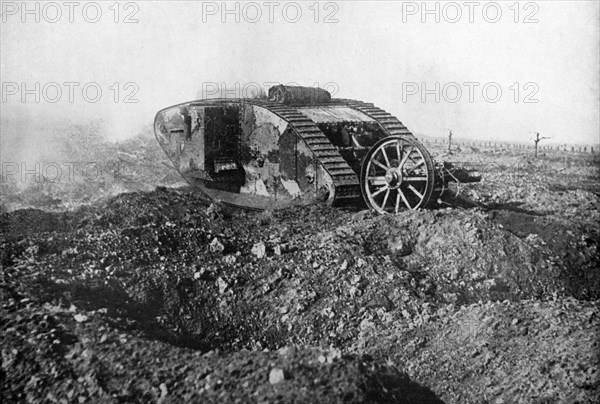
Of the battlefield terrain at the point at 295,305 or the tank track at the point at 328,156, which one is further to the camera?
the tank track at the point at 328,156

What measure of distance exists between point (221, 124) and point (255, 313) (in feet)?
16.8

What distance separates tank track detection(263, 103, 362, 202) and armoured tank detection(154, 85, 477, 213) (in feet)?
0.05

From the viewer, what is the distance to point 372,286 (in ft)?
22.5

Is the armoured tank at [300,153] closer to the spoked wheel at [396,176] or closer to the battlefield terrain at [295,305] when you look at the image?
the spoked wheel at [396,176]

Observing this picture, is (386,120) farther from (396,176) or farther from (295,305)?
(295,305)

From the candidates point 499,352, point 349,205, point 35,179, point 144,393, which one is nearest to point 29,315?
point 144,393

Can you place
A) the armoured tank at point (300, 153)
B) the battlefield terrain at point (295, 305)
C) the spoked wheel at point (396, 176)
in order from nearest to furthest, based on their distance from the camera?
the battlefield terrain at point (295, 305), the spoked wheel at point (396, 176), the armoured tank at point (300, 153)

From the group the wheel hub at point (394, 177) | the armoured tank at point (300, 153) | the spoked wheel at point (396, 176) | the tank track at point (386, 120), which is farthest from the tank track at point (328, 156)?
the tank track at point (386, 120)

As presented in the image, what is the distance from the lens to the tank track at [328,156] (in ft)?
29.2

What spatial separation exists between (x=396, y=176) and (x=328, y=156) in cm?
114

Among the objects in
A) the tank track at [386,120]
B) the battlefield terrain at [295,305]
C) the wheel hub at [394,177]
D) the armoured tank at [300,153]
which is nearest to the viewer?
the battlefield terrain at [295,305]

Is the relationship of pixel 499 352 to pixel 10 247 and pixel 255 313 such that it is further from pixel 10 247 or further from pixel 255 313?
pixel 10 247

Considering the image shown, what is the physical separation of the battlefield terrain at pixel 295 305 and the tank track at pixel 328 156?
358mm

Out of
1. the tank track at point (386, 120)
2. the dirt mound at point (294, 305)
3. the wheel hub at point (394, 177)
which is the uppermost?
the tank track at point (386, 120)
